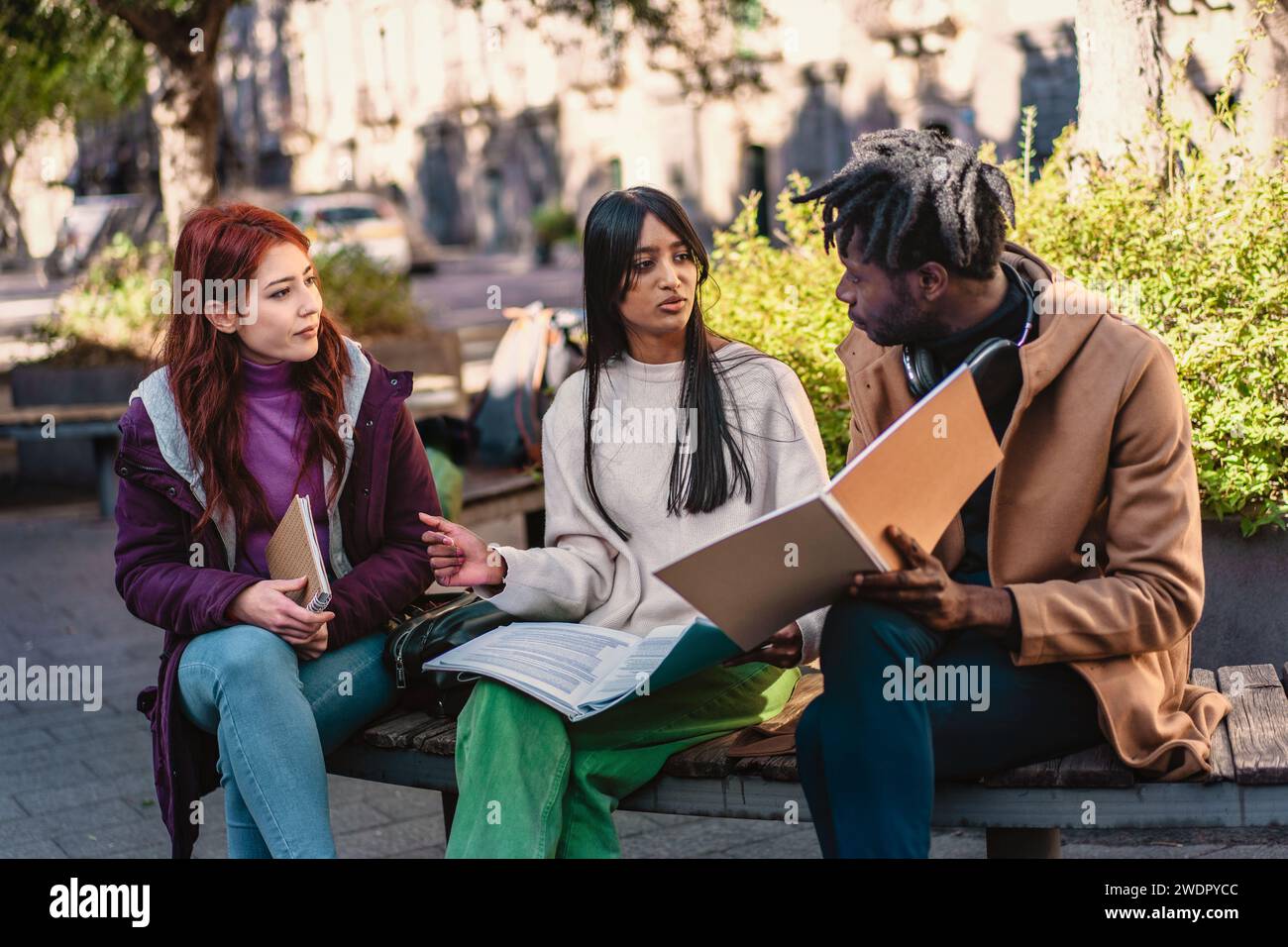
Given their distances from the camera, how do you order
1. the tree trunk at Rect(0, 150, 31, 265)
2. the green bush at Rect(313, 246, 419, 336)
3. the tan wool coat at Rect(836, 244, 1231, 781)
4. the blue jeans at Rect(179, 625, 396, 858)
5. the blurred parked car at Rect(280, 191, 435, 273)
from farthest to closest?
the tree trunk at Rect(0, 150, 31, 265) < the blurred parked car at Rect(280, 191, 435, 273) < the green bush at Rect(313, 246, 419, 336) < the blue jeans at Rect(179, 625, 396, 858) < the tan wool coat at Rect(836, 244, 1231, 781)

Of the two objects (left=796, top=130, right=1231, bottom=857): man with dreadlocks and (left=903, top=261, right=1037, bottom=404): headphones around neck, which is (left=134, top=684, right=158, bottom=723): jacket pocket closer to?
(left=796, top=130, right=1231, bottom=857): man with dreadlocks

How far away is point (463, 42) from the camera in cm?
3931

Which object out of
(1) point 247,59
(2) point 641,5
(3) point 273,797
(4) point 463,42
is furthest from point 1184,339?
(1) point 247,59

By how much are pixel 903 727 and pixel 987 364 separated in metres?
0.65

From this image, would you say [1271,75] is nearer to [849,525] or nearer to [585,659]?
[585,659]

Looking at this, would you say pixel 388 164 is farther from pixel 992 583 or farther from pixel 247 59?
pixel 992 583

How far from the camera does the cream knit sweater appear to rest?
3332 mm

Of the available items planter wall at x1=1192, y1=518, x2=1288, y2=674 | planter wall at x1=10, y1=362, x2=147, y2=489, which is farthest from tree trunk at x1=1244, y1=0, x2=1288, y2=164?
planter wall at x1=10, y1=362, x2=147, y2=489

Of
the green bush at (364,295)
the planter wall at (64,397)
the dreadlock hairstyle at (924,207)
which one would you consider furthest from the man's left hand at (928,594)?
the green bush at (364,295)

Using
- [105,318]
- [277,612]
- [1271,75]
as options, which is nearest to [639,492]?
[277,612]

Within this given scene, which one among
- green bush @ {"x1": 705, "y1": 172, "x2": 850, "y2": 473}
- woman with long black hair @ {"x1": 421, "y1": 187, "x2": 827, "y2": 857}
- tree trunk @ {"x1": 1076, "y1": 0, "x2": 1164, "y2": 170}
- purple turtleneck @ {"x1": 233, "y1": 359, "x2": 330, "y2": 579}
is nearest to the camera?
woman with long black hair @ {"x1": 421, "y1": 187, "x2": 827, "y2": 857}

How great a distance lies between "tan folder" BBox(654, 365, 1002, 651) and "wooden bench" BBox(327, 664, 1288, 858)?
0.39m

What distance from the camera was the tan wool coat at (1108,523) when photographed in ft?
8.93

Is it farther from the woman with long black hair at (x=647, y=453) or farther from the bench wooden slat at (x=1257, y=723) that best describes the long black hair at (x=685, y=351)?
the bench wooden slat at (x=1257, y=723)
